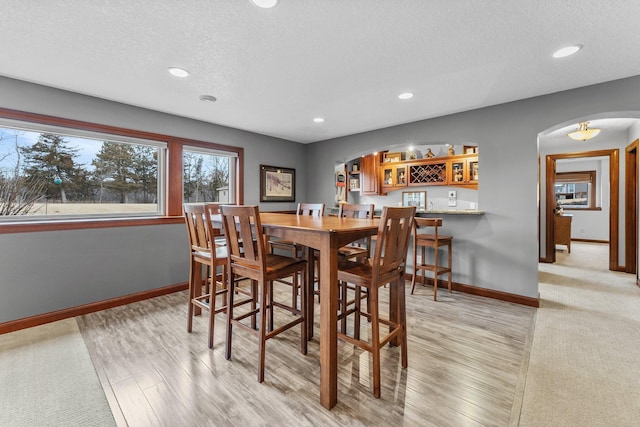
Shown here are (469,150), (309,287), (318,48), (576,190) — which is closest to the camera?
(318,48)

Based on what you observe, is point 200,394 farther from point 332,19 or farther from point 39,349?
point 332,19

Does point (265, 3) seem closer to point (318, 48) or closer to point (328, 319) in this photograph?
point (318, 48)

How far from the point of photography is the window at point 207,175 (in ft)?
12.6

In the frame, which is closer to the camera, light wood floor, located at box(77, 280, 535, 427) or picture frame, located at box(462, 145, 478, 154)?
light wood floor, located at box(77, 280, 535, 427)

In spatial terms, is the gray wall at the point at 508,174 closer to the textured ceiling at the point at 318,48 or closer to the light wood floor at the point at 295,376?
the textured ceiling at the point at 318,48

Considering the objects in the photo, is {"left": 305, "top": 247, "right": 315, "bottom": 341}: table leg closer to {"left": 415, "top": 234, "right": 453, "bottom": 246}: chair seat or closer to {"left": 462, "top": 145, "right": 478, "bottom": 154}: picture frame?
{"left": 415, "top": 234, "right": 453, "bottom": 246}: chair seat

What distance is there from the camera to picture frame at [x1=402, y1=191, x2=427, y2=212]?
19.4 ft

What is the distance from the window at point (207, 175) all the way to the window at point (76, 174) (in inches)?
13.5

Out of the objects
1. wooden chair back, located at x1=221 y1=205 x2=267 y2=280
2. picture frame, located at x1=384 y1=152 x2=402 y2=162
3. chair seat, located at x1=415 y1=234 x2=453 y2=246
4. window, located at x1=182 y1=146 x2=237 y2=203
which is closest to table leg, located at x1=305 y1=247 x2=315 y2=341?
wooden chair back, located at x1=221 y1=205 x2=267 y2=280

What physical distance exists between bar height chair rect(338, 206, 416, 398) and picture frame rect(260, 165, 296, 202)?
300 cm

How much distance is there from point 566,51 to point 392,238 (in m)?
2.00

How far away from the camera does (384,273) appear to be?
173 centimetres

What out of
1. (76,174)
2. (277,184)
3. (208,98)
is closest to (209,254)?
(208,98)

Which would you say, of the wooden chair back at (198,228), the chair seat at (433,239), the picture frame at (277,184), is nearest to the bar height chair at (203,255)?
the wooden chair back at (198,228)
